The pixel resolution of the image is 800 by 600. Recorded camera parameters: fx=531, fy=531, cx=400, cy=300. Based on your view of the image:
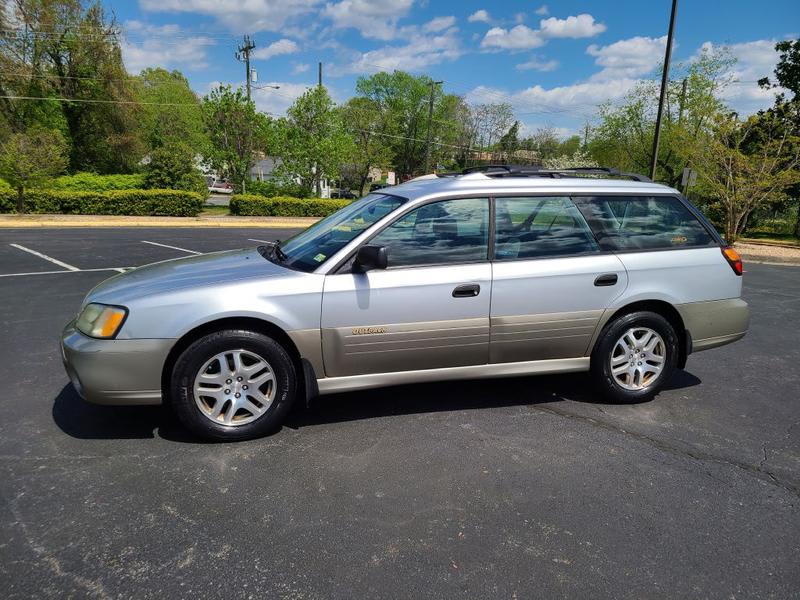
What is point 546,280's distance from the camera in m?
3.82

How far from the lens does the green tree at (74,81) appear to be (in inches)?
1169

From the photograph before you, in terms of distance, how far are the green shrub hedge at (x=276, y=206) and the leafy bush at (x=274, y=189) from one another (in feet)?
5.45

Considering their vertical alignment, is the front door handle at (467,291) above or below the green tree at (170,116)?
below

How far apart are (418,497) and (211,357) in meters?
1.50

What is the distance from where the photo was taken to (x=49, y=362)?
15.8ft

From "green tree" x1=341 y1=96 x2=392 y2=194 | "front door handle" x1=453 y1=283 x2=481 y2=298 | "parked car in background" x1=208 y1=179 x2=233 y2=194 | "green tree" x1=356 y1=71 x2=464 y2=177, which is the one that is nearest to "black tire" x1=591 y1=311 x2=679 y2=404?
"front door handle" x1=453 y1=283 x2=481 y2=298

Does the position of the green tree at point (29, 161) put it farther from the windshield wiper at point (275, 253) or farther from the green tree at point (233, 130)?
the windshield wiper at point (275, 253)

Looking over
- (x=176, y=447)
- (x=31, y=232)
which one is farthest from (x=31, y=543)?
(x=31, y=232)

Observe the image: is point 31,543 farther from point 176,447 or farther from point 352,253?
point 352,253

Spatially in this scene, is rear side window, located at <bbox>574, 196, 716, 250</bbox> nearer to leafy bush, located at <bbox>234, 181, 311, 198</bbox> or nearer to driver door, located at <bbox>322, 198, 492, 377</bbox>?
driver door, located at <bbox>322, 198, 492, 377</bbox>

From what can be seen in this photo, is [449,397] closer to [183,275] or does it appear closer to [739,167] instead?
[183,275]

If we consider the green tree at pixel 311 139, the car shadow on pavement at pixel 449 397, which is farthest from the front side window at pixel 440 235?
the green tree at pixel 311 139

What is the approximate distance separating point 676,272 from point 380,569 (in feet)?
10.5

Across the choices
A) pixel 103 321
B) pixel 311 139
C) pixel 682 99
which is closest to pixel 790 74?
pixel 682 99
